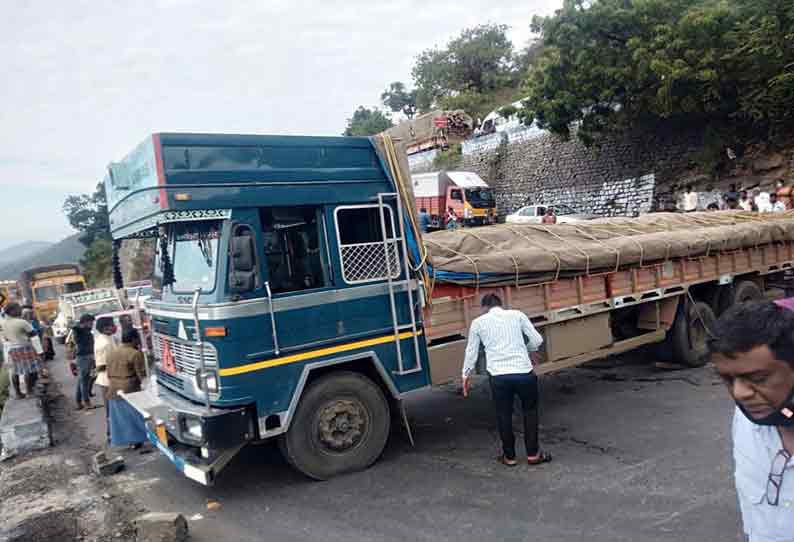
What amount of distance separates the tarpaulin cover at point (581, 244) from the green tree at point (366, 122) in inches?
2042

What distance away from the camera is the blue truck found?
457cm

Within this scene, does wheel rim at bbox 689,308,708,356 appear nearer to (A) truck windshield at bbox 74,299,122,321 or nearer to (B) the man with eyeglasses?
(B) the man with eyeglasses

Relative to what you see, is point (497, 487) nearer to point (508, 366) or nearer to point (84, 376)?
point (508, 366)

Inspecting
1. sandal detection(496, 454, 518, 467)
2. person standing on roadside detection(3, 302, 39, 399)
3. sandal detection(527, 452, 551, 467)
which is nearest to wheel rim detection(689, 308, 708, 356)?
sandal detection(527, 452, 551, 467)

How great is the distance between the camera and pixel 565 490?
182 inches

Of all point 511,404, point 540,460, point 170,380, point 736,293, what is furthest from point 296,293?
point 736,293

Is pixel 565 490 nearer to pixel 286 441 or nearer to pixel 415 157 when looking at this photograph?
pixel 286 441

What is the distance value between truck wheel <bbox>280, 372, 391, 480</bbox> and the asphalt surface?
166 mm

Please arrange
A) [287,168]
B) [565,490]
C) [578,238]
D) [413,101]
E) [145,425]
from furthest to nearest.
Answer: [413,101]
[578,238]
[145,425]
[287,168]
[565,490]

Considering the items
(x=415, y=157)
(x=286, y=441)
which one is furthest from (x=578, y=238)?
(x=415, y=157)

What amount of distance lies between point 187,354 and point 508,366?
2688mm

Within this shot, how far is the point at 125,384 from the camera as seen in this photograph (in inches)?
254

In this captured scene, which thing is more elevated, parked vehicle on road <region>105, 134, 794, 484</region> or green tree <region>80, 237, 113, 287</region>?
green tree <region>80, 237, 113, 287</region>

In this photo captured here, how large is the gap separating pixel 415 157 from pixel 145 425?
39059mm
